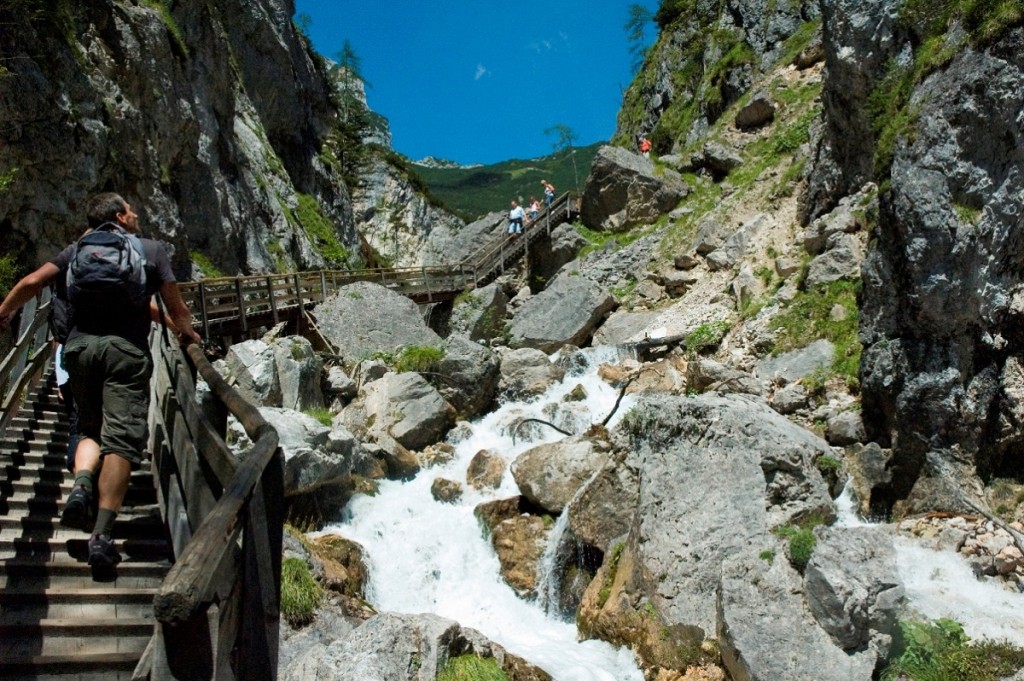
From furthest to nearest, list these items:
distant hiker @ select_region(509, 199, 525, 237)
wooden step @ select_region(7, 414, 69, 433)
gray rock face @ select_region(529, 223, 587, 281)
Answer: distant hiker @ select_region(509, 199, 525, 237)
gray rock face @ select_region(529, 223, 587, 281)
wooden step @ select_region(7, 414, 69, 433)

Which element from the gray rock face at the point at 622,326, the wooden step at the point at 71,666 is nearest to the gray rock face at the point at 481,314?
the gray rock face at the point at 622,326

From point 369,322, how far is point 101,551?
661 inches

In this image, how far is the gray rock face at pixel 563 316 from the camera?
2064cm

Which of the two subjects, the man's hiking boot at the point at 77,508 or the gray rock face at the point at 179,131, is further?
the gray rock face at the point at 179,131

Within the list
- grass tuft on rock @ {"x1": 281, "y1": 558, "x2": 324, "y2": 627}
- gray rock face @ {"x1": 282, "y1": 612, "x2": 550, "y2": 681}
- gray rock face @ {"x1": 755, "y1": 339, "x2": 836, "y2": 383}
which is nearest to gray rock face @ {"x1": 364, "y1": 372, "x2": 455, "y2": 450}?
grass tuft on rock @ {"x1": 281, "y1": 558, "x2": 324, "y2": 627}

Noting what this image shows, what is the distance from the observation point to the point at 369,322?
66.2 feet

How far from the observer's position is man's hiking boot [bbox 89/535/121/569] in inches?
141

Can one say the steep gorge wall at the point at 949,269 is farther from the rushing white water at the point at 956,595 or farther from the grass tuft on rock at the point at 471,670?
the grass tuft on rock at the point at 471,670

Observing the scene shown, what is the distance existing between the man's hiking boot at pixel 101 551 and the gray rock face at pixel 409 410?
10707mm

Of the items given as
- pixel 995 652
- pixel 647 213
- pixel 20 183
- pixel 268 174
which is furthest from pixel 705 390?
pixel 268 174

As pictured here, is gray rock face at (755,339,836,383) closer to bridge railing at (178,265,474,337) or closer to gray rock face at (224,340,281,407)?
gray rock face at (224,340,281,407)

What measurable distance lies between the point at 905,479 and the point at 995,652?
140 inches

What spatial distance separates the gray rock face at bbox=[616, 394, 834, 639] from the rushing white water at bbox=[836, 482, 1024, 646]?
1085 mm

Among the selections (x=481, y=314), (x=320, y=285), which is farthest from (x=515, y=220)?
(x=320, y=285)
